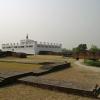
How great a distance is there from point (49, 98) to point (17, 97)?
1.17 meters

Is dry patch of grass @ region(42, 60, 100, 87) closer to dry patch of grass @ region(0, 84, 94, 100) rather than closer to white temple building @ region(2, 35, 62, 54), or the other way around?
dry patch of grass @ region(0, 84, 94, 100)

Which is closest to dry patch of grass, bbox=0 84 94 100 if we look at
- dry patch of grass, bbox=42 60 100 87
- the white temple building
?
dry patch of grass, bbox=42 60 100 87

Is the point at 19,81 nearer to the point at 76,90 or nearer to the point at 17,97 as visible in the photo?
the point at 17,97

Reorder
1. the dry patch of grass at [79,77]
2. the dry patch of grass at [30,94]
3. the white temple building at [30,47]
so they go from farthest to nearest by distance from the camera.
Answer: the white temple building at [30,47] → the dry patch of grass at [79,77] → the dry patch of grass at [30,94]

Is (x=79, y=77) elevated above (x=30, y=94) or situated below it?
above

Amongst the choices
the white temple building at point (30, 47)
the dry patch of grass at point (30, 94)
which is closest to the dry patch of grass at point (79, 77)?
the dry patch of grass at point (30, 94)

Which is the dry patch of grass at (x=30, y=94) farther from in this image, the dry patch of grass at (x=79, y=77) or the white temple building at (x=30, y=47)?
the white temple building at (x=30, y=47)

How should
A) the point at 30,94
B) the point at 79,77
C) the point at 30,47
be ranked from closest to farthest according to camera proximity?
the point at 30,94, the point at 79,77, the point at 30,47

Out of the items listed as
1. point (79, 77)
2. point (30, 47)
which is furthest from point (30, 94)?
point (30, 47)

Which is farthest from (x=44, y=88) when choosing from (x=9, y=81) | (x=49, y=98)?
(x=9, y=81)

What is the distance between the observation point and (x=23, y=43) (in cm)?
5797

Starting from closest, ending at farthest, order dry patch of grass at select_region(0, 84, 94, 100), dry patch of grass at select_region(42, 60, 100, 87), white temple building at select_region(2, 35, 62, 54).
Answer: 1. dry patch of grass at select_region(0, 84, 94, 100)
2. dry patch of grass at select_region(42, 60, 100, 87)
3. white temple building at select_region(2, 35, 62, 54)

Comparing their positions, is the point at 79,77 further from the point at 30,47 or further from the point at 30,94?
the point at 30,47

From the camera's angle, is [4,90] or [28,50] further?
[28,50]
